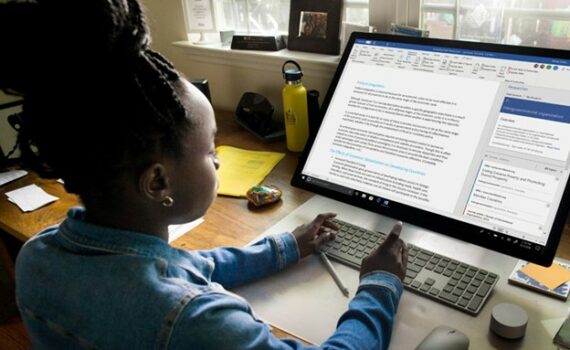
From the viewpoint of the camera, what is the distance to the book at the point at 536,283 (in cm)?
78

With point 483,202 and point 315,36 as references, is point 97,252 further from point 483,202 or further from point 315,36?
point 315,36

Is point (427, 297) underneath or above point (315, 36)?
underneath

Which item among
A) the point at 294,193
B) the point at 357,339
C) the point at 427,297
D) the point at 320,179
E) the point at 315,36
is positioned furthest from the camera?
the point at 315,36

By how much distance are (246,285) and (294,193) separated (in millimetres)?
342

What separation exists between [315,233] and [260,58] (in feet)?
2.51

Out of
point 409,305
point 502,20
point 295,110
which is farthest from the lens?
point 295,110

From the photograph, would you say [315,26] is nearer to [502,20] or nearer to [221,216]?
[502,20]

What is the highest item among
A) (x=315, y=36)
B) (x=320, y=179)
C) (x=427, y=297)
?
(x=315, y=36)

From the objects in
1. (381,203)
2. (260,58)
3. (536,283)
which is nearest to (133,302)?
(381,203)

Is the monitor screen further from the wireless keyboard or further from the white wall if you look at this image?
the white wall

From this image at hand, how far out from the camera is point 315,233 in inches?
36.8

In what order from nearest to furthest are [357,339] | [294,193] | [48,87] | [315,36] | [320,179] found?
[48,87], [357,339], [320,179], [294,193], [315,36]

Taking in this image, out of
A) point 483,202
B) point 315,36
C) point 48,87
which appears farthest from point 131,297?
point 315,36

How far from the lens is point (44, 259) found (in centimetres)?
64
